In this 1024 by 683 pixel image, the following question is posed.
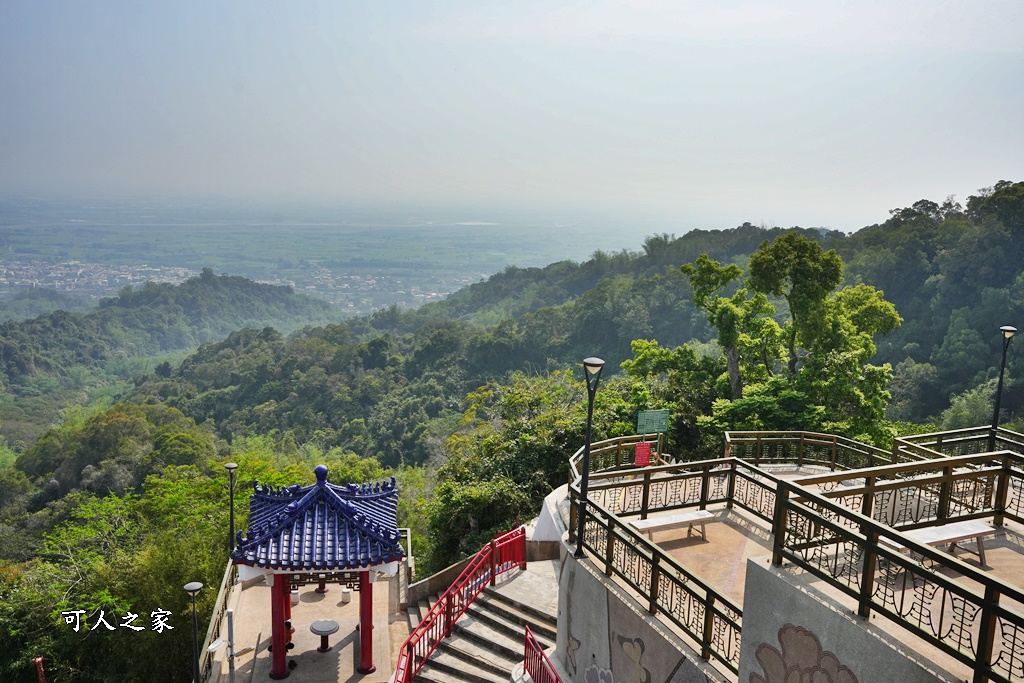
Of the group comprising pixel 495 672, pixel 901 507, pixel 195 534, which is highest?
pixel 901 507

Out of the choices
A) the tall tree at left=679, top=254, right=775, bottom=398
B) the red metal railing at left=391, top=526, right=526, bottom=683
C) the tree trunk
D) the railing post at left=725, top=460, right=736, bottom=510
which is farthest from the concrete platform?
the tall tree at left=679, top=254, right=775, bottom=398

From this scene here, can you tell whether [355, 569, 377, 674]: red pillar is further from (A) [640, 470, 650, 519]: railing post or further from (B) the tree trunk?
(B) the tree trunk

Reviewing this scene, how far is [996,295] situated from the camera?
137 ft

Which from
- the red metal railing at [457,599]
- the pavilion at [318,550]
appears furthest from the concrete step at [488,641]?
the pavilion at [318,550]

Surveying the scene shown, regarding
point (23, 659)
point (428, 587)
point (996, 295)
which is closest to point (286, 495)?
point (428, 587)

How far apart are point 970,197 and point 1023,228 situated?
14.5 metres

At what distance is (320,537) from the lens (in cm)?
1238

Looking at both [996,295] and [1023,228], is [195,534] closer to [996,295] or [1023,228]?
[996,295]

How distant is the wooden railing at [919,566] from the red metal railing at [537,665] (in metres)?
4.02

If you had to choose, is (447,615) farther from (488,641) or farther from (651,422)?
(651,422)

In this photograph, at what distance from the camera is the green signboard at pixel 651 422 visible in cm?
1413

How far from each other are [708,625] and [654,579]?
73 centimetres

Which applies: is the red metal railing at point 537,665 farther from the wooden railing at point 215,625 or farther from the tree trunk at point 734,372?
the tree trunk at point 734,372

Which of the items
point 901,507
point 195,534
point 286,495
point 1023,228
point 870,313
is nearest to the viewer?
point 901,507
